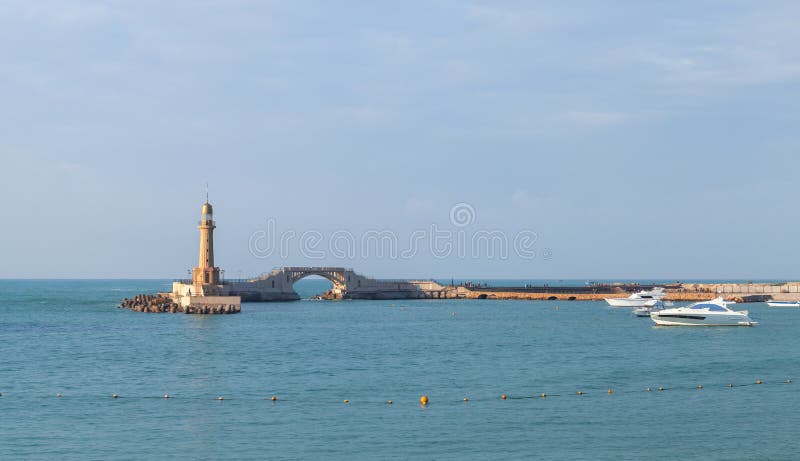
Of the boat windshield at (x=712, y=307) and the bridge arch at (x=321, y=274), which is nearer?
the boat windshield at (x=712, y=307)

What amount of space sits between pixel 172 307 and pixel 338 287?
49807mm

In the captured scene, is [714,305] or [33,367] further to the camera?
[714,305]

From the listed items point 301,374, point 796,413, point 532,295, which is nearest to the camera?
point 796,413

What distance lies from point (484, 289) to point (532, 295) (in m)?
9.98

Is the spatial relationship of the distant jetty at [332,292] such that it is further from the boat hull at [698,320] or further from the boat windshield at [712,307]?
the boat windshield at [712,307]

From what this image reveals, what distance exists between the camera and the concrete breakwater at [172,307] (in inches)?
4296

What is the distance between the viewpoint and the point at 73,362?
5756 cm

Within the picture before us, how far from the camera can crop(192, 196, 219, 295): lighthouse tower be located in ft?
385

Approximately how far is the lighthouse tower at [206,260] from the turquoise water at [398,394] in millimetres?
35578

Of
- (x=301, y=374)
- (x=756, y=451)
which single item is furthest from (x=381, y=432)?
(x=301, y=374)

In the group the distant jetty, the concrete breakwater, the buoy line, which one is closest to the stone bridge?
the distant jetty

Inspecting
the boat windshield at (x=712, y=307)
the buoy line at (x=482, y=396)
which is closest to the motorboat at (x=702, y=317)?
the boat windshield at (x=712, y=307)

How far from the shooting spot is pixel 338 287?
16138 centimetres

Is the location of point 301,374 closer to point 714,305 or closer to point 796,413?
point 796,413
